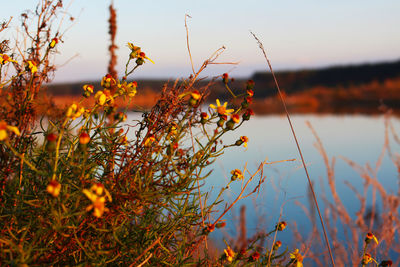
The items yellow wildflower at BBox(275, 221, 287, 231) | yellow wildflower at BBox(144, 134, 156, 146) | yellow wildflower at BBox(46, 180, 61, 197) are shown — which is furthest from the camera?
yellow wildflower at BBox(275, 221, 287, 231)

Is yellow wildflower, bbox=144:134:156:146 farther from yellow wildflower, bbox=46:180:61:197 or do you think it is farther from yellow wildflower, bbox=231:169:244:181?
yellow wildflower, bbox=46:180:61:197

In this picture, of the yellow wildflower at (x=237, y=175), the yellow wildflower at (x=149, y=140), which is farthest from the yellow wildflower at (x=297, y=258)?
the yellow wildflower at (x=149, y=140)

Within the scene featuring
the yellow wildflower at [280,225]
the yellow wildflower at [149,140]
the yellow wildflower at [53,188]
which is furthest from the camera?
the yellow wildflower at [280,225]

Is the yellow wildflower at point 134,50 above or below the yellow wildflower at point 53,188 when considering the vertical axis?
above

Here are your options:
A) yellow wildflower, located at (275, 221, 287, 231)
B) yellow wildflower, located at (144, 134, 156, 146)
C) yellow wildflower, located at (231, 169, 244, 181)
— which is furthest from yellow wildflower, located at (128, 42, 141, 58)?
yellow wildflower, located at (275, 221, 287, 231)

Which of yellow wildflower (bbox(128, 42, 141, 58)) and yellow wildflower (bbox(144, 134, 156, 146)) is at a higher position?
yellow wildflower (bbox(128, 42, 141, 58))

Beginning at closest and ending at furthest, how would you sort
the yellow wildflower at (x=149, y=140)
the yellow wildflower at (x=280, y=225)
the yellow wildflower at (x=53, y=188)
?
1. the yellow wildflower at (x=53, y=188)
2. the yellow wildflower at (x=149, y=140)
3. the yellow wildflower at (x=280, y=225)

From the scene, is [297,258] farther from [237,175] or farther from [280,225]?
[237,175]

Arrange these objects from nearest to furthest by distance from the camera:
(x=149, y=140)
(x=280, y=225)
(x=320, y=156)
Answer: (x=149, y=140) < (x=280, y=225) < (x=320, y=156)

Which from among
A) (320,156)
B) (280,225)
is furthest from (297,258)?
(320,156)

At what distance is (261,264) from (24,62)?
1.17 metres

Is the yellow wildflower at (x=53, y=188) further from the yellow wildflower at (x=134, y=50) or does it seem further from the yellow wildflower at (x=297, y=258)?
the yellow wildflower at (x=297, y=258)

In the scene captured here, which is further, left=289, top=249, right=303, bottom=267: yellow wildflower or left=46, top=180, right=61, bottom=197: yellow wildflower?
left=289, top=249, right=303, bottom=267: yellow wildflower

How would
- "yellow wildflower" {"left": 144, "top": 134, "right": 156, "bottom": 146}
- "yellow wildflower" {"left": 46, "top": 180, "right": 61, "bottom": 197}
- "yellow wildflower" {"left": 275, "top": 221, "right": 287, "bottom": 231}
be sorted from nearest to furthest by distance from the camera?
"yellow wildflower" {"left": 46, "top": 180, "right": 61, "bottom": 197}, "yellow wildflower" {"left": 144, "top": 134, "right": 156, "bottom": 146}, "yellow wildflower" {"left": 275, "top": 221, "right": 287, "bottom": 231}
